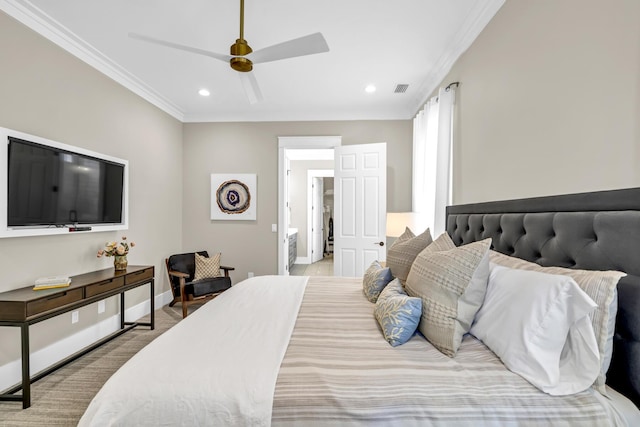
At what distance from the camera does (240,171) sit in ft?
14.4

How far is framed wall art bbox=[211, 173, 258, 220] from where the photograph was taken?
4352 mm

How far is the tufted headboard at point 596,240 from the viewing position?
3.19 ft

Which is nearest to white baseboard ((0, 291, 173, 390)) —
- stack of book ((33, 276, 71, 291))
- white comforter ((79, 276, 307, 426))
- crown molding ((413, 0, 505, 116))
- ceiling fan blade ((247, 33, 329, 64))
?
stack of book ((33, 276, 71, 291))

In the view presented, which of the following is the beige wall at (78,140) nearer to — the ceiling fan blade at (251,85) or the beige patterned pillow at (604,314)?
the ceiling fan blade at (251,85)

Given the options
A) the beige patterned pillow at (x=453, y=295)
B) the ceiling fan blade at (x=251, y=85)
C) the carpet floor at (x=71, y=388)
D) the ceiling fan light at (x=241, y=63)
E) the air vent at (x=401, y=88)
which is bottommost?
the carpet floor at (x=71, y=388)

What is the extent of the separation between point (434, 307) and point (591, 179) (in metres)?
0.86

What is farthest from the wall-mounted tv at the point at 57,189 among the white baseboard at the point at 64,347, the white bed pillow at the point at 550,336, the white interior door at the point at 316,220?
the white interior door at the point at 316,220

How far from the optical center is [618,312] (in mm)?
1008

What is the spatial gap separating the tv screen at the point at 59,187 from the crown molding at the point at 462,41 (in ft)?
11.1

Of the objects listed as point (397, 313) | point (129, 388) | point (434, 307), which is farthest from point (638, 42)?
point (129, 388)

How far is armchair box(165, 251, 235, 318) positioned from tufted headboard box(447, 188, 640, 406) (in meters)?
3.09

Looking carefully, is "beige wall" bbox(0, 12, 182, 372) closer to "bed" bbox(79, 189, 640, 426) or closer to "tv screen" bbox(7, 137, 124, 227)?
"tv screen" bbox(7, 137, 124, 227)

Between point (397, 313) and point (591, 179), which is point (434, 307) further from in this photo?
point (591, 179)

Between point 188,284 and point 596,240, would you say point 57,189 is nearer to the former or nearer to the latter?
point 188,284
